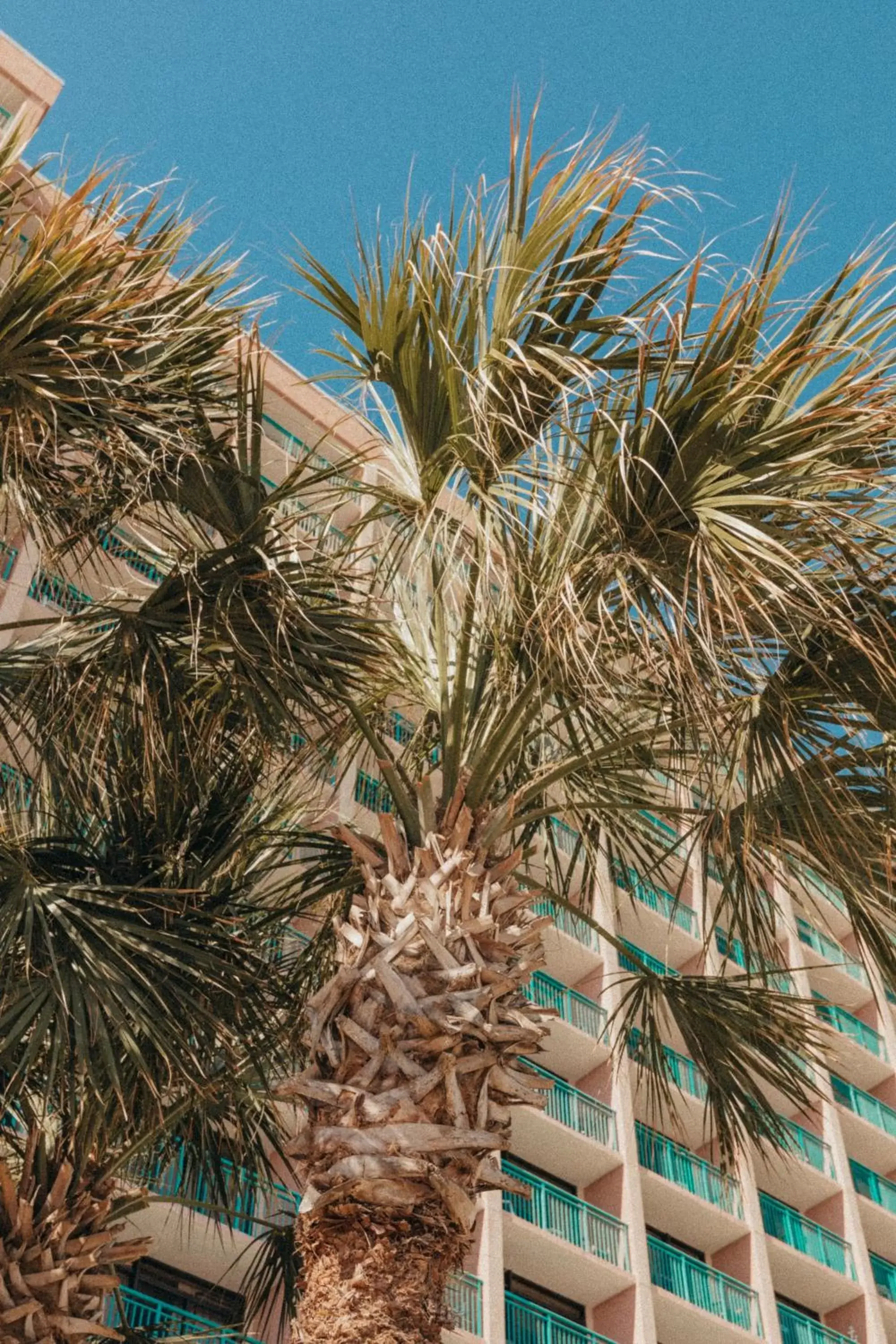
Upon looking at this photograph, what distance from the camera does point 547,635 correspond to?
20.0 feet

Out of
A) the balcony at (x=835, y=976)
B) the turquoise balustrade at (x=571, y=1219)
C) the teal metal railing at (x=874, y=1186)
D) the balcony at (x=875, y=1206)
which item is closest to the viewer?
the turquoise balustrade at (x=571, y=1219)

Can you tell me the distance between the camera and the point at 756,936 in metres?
7.32

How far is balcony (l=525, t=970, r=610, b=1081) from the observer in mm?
25125

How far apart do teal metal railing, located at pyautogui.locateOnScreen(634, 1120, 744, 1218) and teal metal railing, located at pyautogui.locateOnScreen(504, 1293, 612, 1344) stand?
12.3ft

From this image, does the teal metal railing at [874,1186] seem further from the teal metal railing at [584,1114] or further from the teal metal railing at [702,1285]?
the teal metal railing at [584,1114]

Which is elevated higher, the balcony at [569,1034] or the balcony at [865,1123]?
the balcony at [865,1123]

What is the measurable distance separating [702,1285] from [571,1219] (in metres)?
3.30

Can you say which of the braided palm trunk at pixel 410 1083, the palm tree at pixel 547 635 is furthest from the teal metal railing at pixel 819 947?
the braided palm trunk at pixel 410 1083

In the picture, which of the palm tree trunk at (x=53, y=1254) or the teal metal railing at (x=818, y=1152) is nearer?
the palm tree trunk at (x=53, y=1254)

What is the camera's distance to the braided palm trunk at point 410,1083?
563cm

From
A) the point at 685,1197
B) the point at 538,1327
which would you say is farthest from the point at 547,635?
the point at 685,1197

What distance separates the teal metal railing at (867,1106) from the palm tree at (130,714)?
25818mm

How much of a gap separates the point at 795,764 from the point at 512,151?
3067 millimetres

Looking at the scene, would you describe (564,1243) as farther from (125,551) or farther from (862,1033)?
(125,551)
